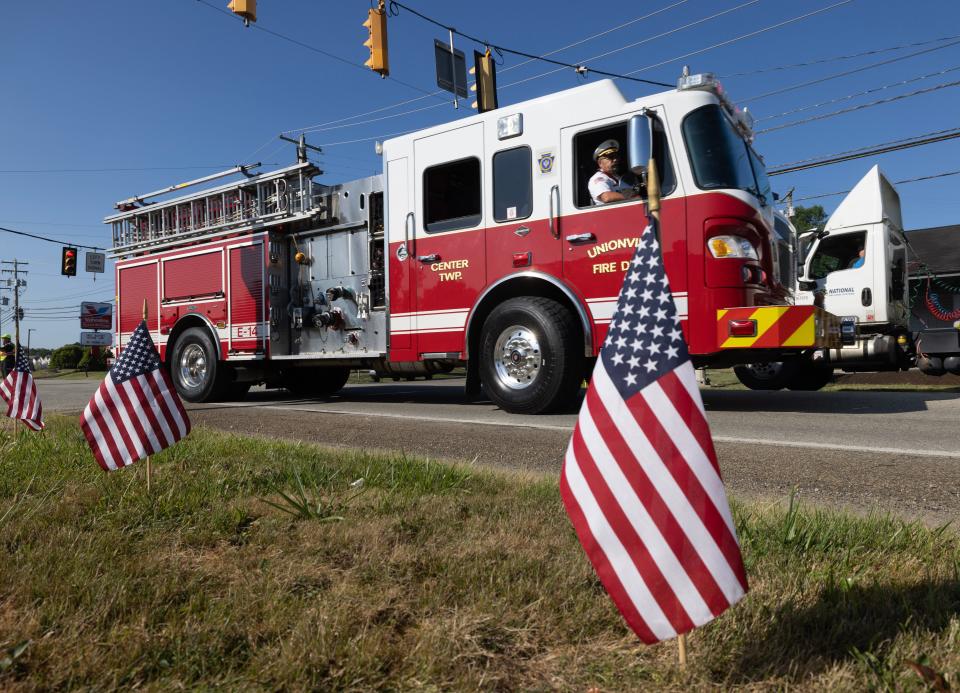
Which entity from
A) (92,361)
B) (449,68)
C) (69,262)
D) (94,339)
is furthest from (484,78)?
(94,339)

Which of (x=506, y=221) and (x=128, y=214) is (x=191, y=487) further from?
(x=128, y=214)

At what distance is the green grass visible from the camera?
147 centimetres

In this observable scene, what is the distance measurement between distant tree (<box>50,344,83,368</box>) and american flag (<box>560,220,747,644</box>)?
2072 inches

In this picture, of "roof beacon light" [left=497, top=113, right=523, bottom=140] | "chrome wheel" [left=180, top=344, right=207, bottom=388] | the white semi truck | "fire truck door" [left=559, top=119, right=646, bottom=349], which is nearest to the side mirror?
"fire truck door" [left=559, top=119, right=646, bottom=349]

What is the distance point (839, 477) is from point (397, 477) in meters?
2.26

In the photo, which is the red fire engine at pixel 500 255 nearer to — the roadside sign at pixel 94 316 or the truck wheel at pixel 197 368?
the truck wheel at pixel 197 368

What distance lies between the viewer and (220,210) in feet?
31.3

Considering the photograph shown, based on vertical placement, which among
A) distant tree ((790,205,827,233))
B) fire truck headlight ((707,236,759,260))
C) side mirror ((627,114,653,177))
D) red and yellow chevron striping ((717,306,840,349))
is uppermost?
distant tree ((790,205,827,233))

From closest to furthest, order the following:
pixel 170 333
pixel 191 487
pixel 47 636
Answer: pixel 47 636
pixel 191 487
pixel 170 333

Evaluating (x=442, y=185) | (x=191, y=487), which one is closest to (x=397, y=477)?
(x=191, y=487)

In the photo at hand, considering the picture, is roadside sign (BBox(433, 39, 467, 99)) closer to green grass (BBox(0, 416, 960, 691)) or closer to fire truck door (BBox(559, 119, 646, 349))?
fire truck door (BBox(559, 119, 646, 349))

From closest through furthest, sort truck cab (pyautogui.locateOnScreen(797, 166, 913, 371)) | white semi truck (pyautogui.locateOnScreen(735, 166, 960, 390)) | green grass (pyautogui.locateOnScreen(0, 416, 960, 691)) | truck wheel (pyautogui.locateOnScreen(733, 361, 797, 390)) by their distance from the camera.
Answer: green grass (pyautogui.locateOnScreen(0, 416, 960, 691)) < truck wheel (pyautogui.locateOnScreen(733, 361, 797, 390)) < white semi truck (pyautogui.locateOnScreen(735, 166, 960, 390)) < truck cab (pyautogui.locateOnScreen(797, 166, 913, 371))

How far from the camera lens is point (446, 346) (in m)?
6.99

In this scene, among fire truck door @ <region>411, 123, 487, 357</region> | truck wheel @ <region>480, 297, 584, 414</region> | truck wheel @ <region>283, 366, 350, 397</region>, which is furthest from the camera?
truck wheel @ <region>283, 366, 350, 397</region>
